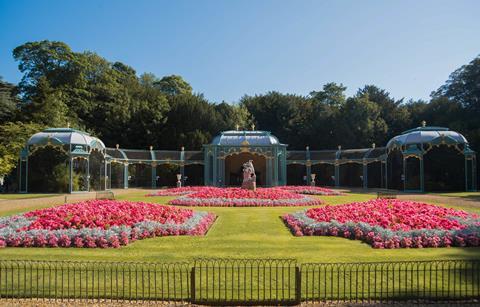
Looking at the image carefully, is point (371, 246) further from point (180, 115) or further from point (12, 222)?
point (180, 115)

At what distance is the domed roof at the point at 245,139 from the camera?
42.2m

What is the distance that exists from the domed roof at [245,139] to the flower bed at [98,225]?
86.1 ft

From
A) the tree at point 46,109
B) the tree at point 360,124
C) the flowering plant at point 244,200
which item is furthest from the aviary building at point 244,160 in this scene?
the flowering plant at point 244,200

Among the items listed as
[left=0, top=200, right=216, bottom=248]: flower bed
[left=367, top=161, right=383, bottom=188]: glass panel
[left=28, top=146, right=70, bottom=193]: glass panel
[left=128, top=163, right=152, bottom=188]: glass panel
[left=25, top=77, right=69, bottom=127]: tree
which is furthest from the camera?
[left=128, top=163, right=152, bottom=188]: glass panel

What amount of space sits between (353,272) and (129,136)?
47656 millimetres

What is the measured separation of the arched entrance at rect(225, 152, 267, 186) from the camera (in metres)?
49.4

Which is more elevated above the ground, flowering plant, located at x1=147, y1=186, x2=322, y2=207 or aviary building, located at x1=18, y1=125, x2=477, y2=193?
aviary building, located at x1=18, y1=125, x2=477, y2=193

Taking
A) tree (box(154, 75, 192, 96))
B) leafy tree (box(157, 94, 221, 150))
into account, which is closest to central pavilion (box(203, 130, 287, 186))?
leafy tree (box(157, 94, 221, 150))

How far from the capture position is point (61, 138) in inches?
1393

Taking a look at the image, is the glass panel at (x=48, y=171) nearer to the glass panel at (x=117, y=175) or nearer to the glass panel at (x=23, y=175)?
the glass panel at (x=23, y=175)

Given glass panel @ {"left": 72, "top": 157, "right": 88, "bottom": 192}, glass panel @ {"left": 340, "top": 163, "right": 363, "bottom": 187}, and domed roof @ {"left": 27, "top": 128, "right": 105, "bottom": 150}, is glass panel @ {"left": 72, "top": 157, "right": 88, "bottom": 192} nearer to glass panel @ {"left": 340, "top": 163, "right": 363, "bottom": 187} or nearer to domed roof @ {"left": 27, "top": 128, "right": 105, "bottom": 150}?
domed roof @ {"left": 27, "top": 128, "right": 105, "bottom": 150}

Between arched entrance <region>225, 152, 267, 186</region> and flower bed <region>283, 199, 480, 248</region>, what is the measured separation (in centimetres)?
3284

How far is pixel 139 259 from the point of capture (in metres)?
10.2

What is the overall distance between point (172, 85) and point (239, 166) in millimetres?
29972
